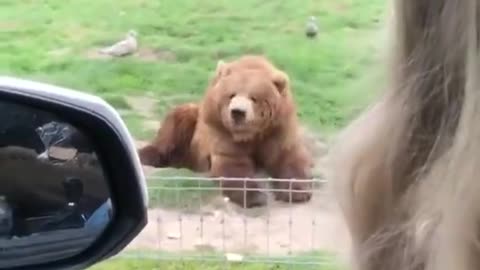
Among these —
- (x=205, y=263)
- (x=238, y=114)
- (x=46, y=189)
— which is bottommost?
(x=205, y=263)

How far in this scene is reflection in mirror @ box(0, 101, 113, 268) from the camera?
0.56 meters

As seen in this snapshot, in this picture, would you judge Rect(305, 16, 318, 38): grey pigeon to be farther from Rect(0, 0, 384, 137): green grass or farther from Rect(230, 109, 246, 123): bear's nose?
Rect(230, 109, 246, 123): bear's nose

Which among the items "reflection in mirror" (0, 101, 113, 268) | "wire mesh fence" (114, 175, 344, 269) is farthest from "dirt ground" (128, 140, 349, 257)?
"reflection in mirror" (0, 101, 113, 268)

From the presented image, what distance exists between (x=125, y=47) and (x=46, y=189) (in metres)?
0.92

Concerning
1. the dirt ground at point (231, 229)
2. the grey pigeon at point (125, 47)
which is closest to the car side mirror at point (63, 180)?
the dirt ground at point (231, 229)

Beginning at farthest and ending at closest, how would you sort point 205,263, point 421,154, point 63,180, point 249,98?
point 249,98 < point 205,263 < point 63,180 < point 421,154

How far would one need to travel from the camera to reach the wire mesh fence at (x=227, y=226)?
47.6 inches

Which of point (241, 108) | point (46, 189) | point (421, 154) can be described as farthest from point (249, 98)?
point (421, 154)

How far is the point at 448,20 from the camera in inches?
15.5

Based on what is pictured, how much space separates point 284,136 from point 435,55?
3.01 feet

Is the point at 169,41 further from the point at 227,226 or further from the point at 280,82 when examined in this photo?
the point at 227,226

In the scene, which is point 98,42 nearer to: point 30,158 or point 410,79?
point 30,158

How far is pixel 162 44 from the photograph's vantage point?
1.48m

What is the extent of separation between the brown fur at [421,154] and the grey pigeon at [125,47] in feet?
3.23
